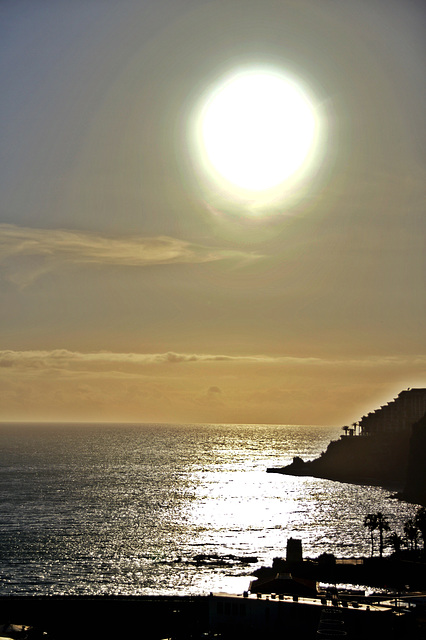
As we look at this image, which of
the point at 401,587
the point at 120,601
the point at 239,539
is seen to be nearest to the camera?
the point at 120,601

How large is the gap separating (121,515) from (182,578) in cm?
6979

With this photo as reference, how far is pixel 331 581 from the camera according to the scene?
9294 cm

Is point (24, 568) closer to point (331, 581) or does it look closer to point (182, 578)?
point (182, 578)

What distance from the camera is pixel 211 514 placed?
188250 millimetres

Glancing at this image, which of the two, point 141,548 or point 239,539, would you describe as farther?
point 239,539

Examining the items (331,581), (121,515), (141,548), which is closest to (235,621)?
(331,581)

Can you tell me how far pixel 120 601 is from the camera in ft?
233

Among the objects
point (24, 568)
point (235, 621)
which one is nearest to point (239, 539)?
point (24, 568)

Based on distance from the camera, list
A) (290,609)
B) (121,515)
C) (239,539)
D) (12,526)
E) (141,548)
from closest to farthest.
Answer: (290,609) → (141,548) → (239,539) → (12,526) → (121,515)

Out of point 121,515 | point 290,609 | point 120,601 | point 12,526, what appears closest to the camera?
point 290,609

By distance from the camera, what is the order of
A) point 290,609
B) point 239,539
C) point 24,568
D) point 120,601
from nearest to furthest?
point 290,609, point 120,601, point 24,568, point 239,539

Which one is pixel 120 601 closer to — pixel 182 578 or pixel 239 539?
pixel 182 578

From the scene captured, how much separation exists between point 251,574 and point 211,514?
76.7 metres

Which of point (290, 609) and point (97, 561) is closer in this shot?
point (290, 609)
